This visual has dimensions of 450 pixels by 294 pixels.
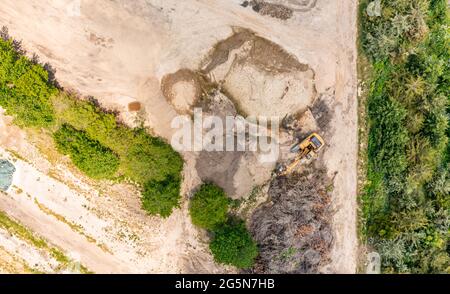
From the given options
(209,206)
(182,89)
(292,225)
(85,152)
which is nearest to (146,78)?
(182,89)

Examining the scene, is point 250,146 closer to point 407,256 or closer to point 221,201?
point 221,201

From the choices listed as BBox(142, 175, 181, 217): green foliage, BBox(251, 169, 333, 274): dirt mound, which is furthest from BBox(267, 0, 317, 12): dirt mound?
BBox(142, 175, 181, 217): green foliage

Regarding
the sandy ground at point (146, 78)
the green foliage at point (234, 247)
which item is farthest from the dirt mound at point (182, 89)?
the green foliage at point (234, 247)

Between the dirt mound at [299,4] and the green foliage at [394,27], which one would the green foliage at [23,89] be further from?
the green foliage at [394,27]

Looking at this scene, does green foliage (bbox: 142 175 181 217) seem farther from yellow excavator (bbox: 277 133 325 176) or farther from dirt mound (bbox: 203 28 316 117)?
yellow excavator (bbox: 277 133 325 176)

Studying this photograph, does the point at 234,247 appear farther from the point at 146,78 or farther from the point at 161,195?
the point at 146,78
